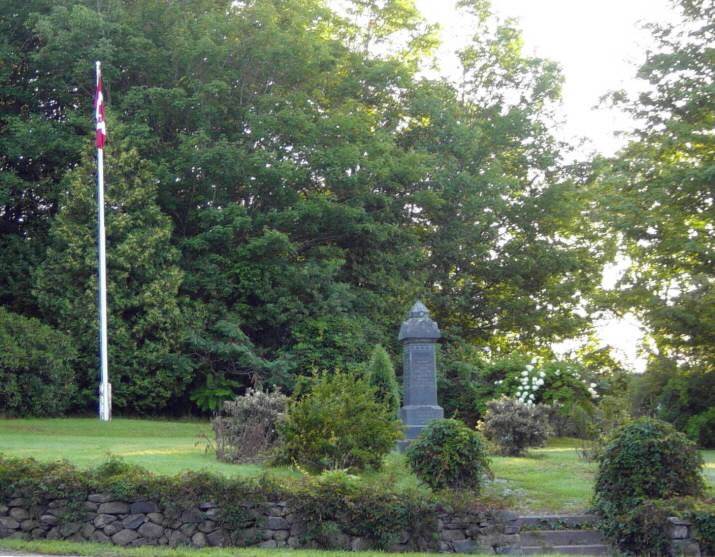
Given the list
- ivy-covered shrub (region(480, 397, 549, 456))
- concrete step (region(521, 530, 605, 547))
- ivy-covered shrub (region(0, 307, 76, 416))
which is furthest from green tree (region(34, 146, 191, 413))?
concrete step (region(521, 530, 605, 547))

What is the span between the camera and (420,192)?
3397 cm

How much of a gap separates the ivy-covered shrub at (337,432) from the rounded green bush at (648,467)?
3.78m

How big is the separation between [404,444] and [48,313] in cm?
1482

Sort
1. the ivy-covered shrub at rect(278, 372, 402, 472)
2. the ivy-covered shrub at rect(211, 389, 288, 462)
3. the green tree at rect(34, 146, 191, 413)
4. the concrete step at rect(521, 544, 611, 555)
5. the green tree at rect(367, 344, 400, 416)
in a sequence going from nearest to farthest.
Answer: the concrete step at rect(521, 544, 611, 555) < the ivy-covered shrub at rect(278, 372, 402, 472) < the ivy-covered shrub at rect(211, 389, 288, 462) < the green tree at rect(367, 344, 400, 416) < the green tree at rect(34, 146, 191, 413)

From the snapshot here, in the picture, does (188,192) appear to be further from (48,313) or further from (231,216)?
(48,313)

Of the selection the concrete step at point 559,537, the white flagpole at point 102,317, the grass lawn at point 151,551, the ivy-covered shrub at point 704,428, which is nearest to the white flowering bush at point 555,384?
the ivy-covered shrub at point 704,428

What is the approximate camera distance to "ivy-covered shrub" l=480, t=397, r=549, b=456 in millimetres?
18703

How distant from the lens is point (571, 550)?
12.9 meters

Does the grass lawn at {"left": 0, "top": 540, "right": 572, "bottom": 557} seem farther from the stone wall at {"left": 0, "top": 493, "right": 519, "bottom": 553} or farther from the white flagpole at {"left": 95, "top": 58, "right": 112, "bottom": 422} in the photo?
the white flagpole at {"left": 95, "top": 58, "right": 112, "bottom": 422}

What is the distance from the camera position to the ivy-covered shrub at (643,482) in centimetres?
1244

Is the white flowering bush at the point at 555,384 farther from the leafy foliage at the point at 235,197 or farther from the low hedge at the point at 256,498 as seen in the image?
the low hedge at the point at 256,498

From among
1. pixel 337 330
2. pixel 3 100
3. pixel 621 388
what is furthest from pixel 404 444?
pixel 3 100

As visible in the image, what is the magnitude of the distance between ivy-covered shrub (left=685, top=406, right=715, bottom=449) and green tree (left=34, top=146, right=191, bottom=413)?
14705mm

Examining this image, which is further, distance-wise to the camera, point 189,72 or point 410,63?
point 410,63
